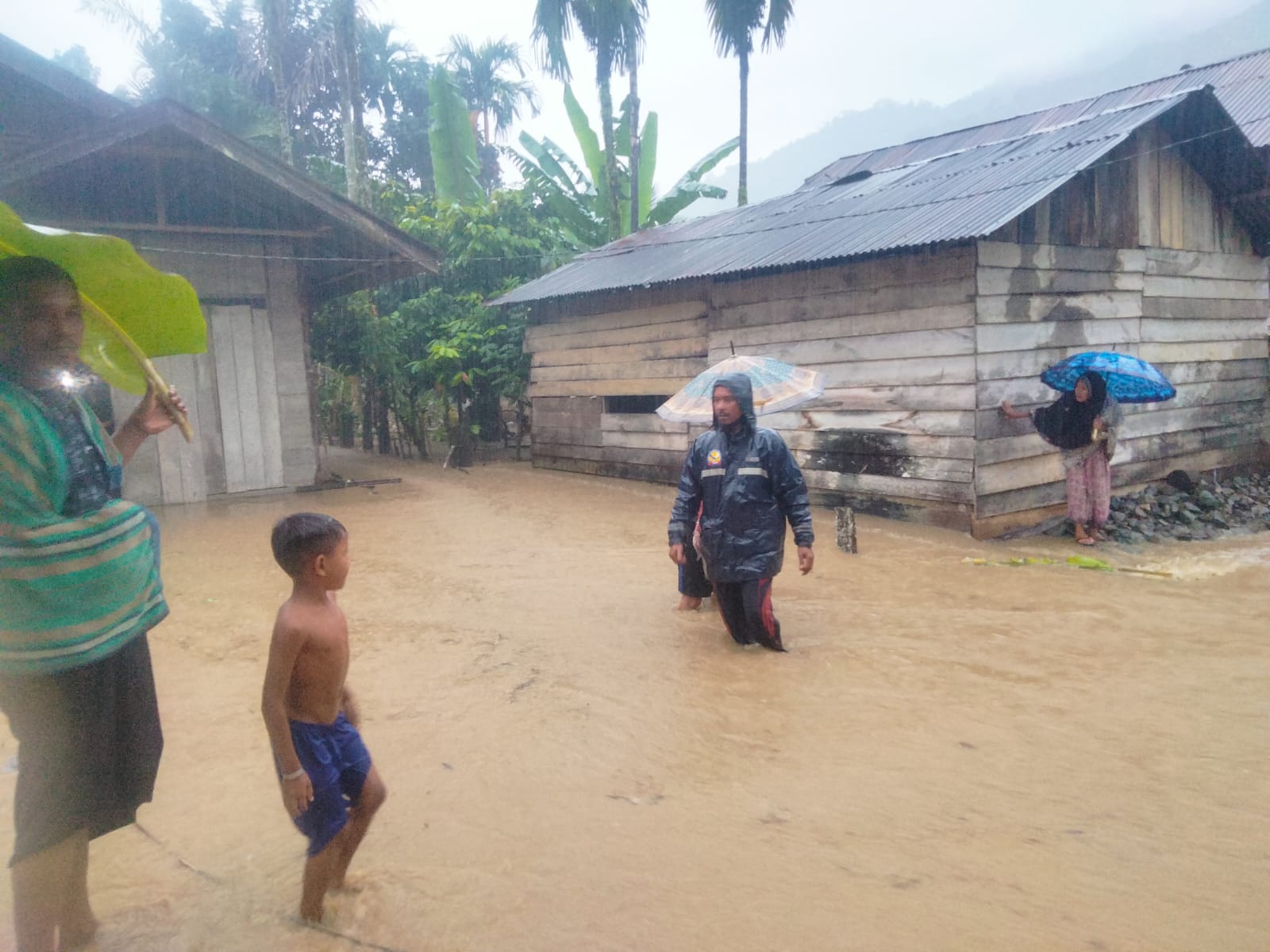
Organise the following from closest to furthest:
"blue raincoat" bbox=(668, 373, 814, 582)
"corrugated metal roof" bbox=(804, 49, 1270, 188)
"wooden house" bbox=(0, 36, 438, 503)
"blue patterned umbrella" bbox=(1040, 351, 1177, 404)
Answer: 1. "blue raincoat" bbox=(668, 373, 814, 582)
2. "blue patterned umbrella" bbox=(1040, 351, 1177, 404)
3. "wooden house" bbox=(0, 36, 438, 503)
4. "corrugated metal roof" bbox=(804, 49, 1270, 188)

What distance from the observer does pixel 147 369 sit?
2.36 m

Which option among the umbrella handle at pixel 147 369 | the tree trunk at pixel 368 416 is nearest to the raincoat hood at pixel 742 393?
the umbrella handle at pixel 147 369

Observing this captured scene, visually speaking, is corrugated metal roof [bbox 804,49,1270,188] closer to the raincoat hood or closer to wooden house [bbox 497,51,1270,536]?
wooden house [bbox 497,51,1270,536]

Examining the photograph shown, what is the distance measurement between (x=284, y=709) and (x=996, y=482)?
709 centimetres

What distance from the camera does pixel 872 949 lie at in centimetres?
223

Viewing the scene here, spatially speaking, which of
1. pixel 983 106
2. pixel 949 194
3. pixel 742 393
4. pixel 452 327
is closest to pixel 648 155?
pixel 452 327

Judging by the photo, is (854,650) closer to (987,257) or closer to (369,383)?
(987,257)

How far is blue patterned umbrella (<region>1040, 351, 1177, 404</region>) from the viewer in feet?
24.6

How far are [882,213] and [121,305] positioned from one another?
317 inches

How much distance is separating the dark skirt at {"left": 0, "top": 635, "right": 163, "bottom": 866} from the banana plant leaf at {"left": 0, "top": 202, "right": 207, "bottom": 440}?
699mm

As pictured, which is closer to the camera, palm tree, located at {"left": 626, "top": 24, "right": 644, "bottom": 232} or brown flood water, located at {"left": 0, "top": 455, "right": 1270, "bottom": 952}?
brown flood water, located at {"left": 0, "top": 455, "right": 1270, "bottom": 952}

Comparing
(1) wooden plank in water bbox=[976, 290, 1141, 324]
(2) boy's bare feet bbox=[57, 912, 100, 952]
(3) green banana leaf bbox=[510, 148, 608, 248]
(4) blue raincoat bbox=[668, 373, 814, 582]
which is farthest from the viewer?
(3) green banana leaf bbox=[510, 148, 608, 248]

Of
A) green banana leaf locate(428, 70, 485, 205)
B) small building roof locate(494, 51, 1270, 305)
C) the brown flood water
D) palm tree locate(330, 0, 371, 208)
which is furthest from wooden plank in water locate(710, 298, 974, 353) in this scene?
green banana leaf locate(428, 70, 485, 205)

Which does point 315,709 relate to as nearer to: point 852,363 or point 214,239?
point 852,363
